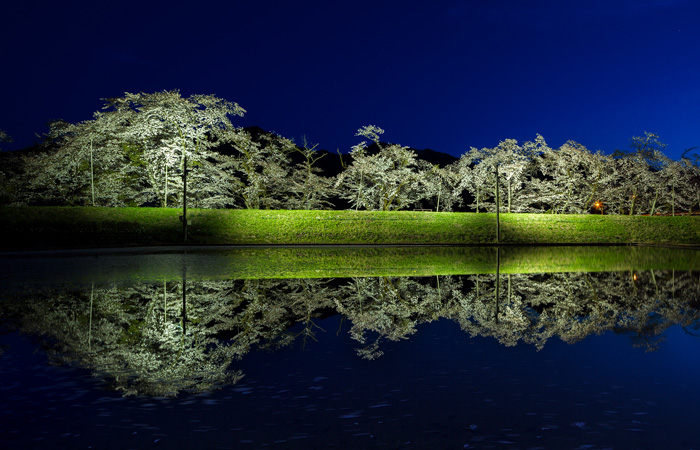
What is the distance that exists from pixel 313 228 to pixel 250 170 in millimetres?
10136

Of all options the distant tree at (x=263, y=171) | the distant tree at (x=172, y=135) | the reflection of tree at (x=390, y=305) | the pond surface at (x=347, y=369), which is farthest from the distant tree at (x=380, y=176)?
the pond surface at (x=347, y=369)

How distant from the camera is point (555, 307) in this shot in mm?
8469

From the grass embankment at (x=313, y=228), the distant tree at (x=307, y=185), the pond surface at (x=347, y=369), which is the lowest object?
the pond surface at (x=347, y=369)

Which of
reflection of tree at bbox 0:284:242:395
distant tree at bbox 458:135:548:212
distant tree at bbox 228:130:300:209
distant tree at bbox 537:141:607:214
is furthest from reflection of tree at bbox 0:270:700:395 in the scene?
distant tree at bbox 537:141:607:214

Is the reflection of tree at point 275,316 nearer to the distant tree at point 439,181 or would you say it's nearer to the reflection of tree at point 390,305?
the reflection of tree at point 390,305

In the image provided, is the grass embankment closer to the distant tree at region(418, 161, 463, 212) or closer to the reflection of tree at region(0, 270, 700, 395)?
the distant tree at region(418, 161, 463, 212)

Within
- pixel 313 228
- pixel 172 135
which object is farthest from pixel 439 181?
pixel 172 135

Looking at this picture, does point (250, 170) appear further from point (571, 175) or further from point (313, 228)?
point (571, 175)

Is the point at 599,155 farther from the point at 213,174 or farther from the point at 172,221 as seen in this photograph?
the point at 172,221

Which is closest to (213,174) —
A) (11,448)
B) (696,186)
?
(11,448)

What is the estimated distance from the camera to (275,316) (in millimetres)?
7516

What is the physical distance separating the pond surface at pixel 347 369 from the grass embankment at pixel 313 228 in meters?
20.8

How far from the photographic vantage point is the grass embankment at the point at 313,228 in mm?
28203

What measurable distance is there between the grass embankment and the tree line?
3.65 m
